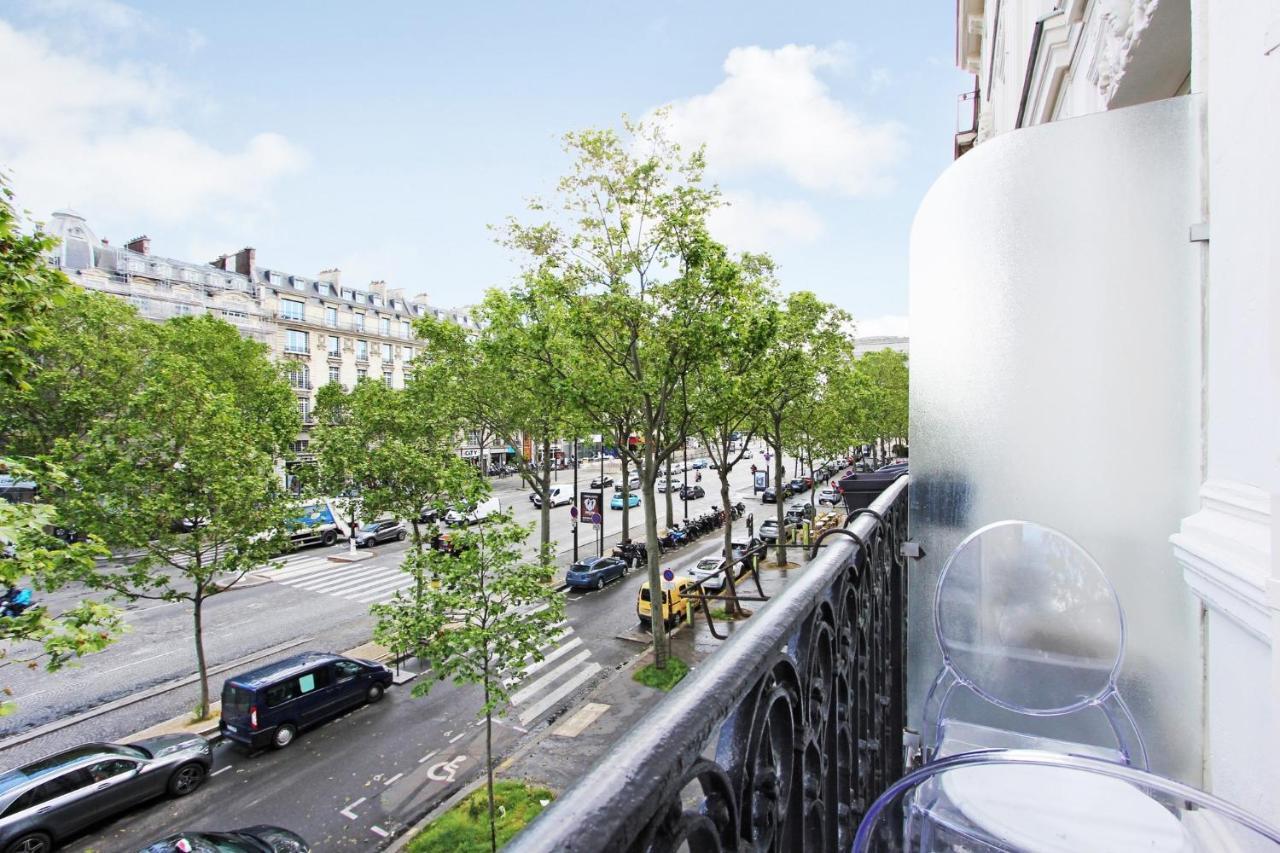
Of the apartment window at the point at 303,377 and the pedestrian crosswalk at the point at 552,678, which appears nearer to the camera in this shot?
the pedestrian crosswalk at the point at 552,678

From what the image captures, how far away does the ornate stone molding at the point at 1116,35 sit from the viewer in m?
2.85

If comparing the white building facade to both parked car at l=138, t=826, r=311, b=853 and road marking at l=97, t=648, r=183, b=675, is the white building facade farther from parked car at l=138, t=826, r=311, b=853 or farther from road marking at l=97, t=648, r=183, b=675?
road marking at l=97, t=648, r=183, b=675

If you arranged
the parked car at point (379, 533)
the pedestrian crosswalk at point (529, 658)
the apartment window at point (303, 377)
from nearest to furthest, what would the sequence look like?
the pedestrian crosswalk at point (529, 658), the parked car at point (379, 533), the apartment window at point (303, 377)

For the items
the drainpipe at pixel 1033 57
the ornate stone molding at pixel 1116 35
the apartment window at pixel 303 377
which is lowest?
the ornate stone molding at pixel 1116 35

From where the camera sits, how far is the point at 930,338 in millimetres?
3090

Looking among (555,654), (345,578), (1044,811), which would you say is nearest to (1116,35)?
(1044,811)

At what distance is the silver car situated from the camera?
9930 mm

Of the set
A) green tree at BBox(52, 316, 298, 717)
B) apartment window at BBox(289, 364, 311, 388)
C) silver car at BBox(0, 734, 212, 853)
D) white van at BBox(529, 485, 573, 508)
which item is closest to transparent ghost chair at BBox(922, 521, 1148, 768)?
silver car at BBox(0, 734, 212, 853)

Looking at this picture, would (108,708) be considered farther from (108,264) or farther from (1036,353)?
(108,264)

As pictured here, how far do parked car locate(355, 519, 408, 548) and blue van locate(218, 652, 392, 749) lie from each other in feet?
59.3

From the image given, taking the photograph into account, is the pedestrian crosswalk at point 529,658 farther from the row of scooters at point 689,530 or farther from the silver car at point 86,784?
the row of scooters at point 689,530

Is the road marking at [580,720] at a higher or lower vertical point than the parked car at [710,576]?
lower

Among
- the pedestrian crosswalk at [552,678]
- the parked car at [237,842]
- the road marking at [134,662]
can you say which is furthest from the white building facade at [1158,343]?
the road marking at [134,662]

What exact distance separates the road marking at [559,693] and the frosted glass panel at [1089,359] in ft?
44.1
